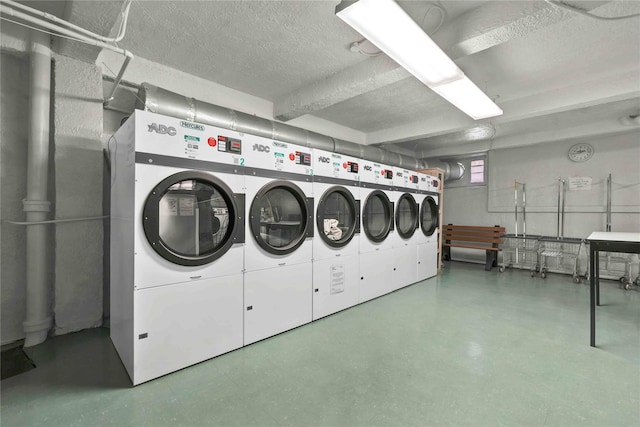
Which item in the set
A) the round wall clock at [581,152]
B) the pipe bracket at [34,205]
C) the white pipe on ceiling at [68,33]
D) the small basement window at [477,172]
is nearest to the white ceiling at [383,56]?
A: the white pipe on ceiling at [68,33]

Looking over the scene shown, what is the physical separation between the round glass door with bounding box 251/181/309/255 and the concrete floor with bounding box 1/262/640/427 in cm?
90

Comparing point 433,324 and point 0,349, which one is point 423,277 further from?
point 0,349

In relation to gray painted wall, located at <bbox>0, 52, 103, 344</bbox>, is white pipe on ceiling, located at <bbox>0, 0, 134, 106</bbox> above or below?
Answer: above

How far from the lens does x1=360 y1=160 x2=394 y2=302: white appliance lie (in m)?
3.66

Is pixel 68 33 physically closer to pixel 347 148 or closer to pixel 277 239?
pixel 277 239

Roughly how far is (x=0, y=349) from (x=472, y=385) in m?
3.79

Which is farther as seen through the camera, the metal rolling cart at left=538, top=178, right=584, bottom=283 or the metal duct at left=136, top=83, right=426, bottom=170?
the metal rolling cart at left=538, top=178, right=584, bottom=283

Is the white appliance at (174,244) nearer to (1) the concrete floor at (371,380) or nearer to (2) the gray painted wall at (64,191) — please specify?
(1) the concrete floor at (371,380)

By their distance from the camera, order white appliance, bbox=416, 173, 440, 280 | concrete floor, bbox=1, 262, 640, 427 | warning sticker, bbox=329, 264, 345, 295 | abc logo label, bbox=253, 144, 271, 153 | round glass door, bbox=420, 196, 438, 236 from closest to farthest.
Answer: concrete floor, bbox=1, 262, 640, 427 < abc logo label, bbox=253, 144, 271, 153 < warning sticker, bbox=329, 264, 345, 295 < white appliance, bbox=416, 173, 440, 280 < round glass door, bbox=420, 196, 438, 236

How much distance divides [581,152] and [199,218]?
687 cm

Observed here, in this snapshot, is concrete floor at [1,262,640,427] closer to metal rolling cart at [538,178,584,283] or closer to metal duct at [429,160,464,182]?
metal rolling cart at [538,178,584,283]

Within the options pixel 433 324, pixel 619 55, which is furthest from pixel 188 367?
pixel 619 55

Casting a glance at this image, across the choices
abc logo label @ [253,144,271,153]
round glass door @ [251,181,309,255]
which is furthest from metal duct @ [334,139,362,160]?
abc logo label @ [253,144,271,153]

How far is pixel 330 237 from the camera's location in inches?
136
